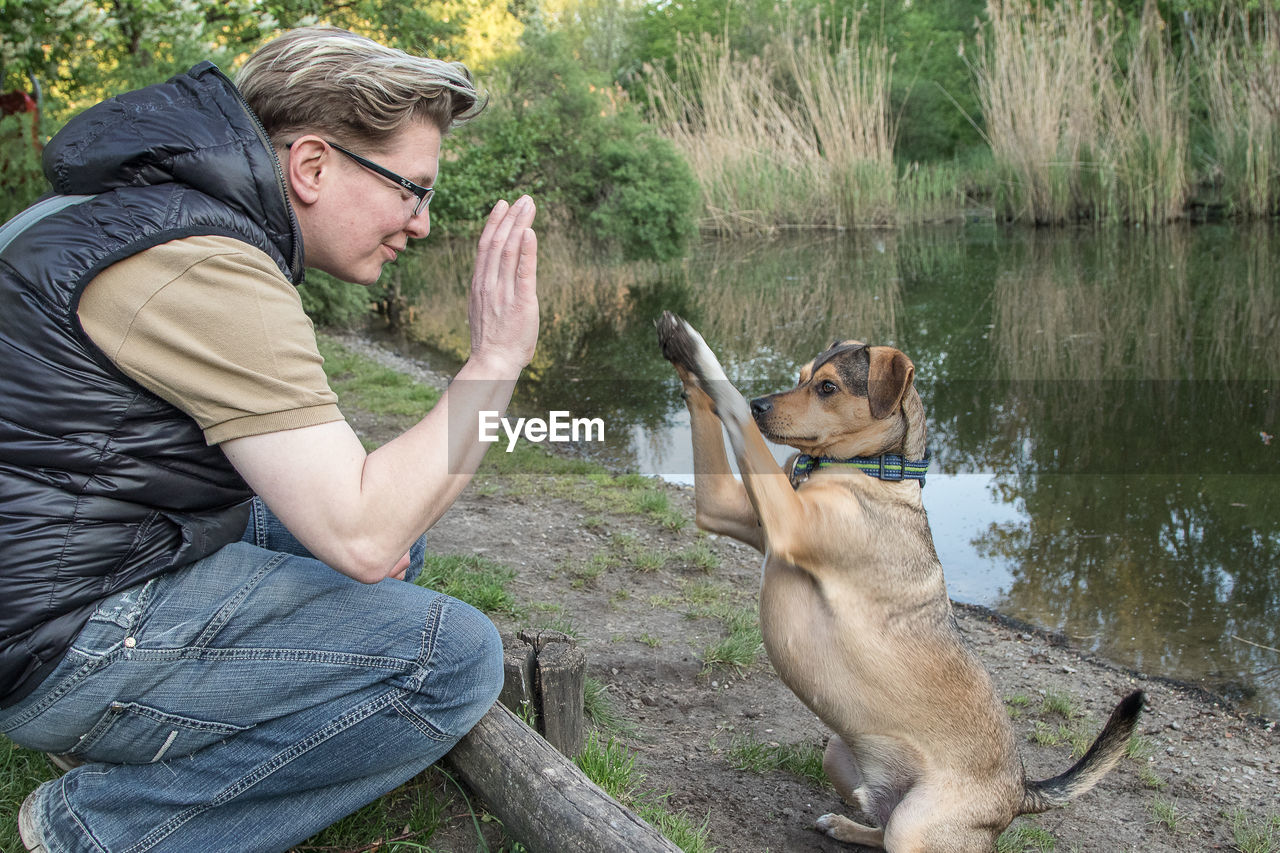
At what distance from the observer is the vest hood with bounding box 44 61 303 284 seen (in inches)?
82.0

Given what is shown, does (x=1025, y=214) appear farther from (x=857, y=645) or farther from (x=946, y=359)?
(x=857, y=645)

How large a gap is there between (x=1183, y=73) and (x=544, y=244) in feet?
35.0

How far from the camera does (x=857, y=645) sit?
308 centimetres

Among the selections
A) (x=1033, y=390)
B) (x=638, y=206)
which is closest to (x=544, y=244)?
(x=638, y=206)

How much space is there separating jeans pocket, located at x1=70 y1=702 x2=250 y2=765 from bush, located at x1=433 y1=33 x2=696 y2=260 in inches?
469

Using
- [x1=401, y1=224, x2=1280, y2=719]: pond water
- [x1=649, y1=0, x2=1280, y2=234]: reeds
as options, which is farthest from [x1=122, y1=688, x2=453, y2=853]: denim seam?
[x1=649, y1=0, x2=1280, y2=234]: reeds

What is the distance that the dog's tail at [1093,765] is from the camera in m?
3.04

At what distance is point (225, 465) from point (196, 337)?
412mm

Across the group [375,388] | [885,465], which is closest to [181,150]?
[885,465]

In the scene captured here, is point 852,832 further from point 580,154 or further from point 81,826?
point 580,154

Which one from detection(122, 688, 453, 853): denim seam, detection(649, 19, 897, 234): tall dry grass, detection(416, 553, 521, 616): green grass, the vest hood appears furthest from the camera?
detection(649, 19, 897, 234): tall dry grass

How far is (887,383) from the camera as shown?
329 cm

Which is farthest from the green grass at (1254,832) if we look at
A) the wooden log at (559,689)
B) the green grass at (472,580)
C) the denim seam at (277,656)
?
the denim seam at (277,656)

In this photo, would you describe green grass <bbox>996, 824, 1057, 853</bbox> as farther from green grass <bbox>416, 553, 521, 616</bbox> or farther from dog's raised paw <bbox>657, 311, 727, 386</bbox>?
green grass <bbox>416, 553, 521, 616</bbox>
